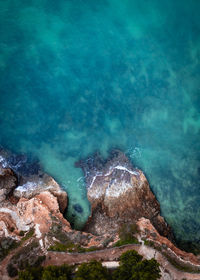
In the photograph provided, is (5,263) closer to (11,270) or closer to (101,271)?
(11,270)

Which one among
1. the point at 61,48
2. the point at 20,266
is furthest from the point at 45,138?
the point at 20,266

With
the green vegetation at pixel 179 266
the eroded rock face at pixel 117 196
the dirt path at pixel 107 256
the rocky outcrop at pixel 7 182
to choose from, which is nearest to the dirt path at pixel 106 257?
the dirt path at pixel 107 256

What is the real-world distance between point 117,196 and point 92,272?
9480 mm

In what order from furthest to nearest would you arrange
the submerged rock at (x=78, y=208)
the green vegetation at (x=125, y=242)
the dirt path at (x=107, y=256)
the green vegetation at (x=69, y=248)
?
1. the submerged rock at (x=78, y=208)
2. the green vegetation at (x=125, y=242)
3. the green vegetation at (x=69, y=248)
4. the dirt path at (x=107, y=256)

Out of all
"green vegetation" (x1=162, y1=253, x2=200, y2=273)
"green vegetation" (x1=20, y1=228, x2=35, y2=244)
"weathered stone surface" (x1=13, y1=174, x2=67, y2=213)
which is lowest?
"green vegetation" (x1=162, y1=253, x2=200, y2=273)

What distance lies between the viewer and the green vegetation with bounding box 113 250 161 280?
19.5m

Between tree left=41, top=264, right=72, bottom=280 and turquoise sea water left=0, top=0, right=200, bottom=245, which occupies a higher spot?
turquoise sea water left=0, top=0, right=200, bottom=245

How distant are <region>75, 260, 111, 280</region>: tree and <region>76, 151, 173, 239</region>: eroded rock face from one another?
20.6ft

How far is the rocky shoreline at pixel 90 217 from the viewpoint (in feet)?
74.7

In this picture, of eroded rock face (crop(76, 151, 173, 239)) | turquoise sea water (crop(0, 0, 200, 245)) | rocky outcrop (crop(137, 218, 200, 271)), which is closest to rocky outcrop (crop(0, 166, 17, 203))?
turquoise sea water (crop(0, 0, 200, 245))

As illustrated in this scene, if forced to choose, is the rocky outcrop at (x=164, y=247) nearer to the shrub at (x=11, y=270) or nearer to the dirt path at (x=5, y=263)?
the dirt path at (x=5, y=263)

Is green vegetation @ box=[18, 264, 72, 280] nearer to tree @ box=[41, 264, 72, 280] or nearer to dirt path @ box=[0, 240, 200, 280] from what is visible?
tree @ box=[41, 264, 72, 280]

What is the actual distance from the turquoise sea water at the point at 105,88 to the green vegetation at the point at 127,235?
18.8 ft

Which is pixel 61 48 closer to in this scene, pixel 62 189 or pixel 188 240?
pixel 62 189
